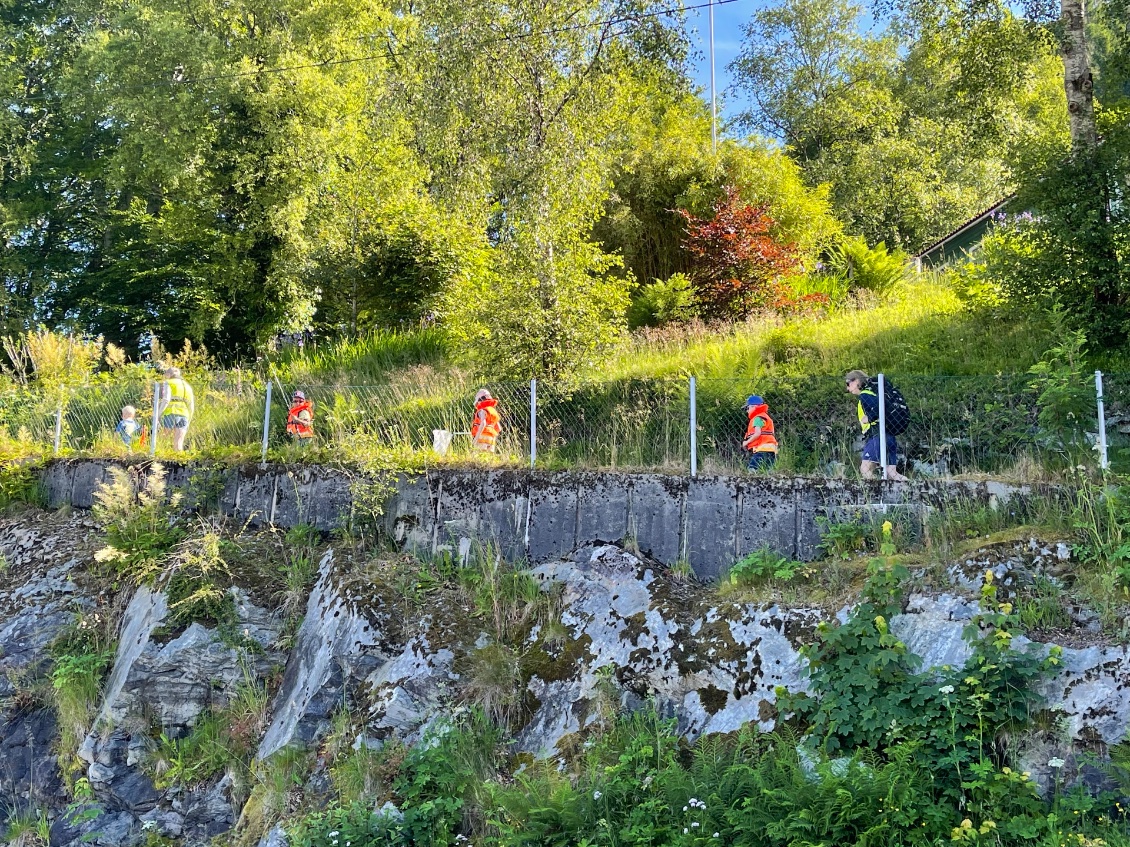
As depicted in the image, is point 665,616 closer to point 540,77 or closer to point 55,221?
point 540,77

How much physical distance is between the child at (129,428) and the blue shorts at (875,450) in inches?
369

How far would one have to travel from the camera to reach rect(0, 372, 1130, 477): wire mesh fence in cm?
763

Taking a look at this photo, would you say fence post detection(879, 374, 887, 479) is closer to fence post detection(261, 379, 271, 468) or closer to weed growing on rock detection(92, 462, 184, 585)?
fence post detection(261, 379, 271, 468)

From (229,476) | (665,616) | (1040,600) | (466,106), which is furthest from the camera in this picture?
(466,106)

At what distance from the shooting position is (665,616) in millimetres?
6855

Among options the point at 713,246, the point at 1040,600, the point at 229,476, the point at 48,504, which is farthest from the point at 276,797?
the point at 713,246

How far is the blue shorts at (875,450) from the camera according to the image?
25.6ft

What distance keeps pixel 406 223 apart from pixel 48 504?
28.1 feet

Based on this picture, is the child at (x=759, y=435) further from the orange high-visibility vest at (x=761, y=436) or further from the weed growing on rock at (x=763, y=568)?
the weed growing on rock at (x=763, y=568)

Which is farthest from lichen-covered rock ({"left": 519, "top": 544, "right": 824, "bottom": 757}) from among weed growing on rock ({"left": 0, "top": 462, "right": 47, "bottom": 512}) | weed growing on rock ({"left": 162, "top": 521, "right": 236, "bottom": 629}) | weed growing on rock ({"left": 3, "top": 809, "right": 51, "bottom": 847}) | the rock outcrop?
weed growing on rock ({"left": 0, "top": 462, "right": 47, "bottom": 512})

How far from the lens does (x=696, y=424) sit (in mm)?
8961

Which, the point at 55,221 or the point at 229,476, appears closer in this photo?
the point at 229,476

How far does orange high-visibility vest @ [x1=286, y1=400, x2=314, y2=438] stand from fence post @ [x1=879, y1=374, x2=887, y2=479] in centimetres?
624

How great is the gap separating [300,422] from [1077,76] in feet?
31.8
